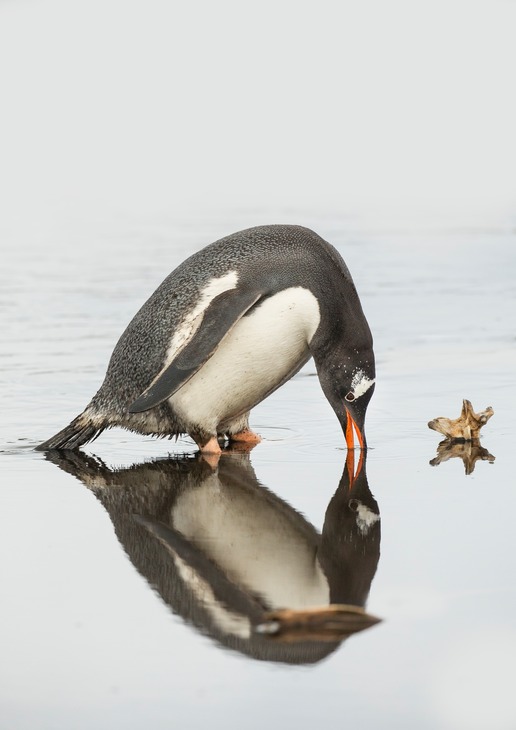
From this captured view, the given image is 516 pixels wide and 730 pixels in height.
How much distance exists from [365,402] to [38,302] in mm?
5445

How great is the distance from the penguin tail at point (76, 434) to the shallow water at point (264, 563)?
13 cm

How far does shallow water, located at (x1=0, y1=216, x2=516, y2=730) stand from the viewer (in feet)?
10.8

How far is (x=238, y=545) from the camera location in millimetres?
4551

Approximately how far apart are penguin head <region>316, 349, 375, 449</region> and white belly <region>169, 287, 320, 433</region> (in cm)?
16

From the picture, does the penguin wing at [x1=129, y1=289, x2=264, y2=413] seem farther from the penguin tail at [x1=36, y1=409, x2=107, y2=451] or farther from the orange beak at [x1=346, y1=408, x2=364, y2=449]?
the orange beak at [x1=346, y1=408, x2=364, y2=449]

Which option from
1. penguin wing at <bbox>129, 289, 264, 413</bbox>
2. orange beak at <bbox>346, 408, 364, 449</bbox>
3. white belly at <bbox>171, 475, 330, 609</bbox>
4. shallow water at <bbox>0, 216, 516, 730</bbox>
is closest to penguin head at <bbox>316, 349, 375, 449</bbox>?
orange beak at <bbox>346, 408, 364, 449</bbox>

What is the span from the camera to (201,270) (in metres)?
6.12

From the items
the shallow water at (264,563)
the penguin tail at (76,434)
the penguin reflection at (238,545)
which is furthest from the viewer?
the penguin tail at (76,434)

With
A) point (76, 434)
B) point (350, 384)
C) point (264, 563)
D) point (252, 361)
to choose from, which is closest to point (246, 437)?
point (252, 361)

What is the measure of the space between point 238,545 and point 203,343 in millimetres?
1500

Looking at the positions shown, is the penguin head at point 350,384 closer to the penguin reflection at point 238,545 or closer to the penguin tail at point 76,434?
the penguin reflection at point 238,545

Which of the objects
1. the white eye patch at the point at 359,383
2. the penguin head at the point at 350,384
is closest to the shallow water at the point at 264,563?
the penguin head at the point at 350,384

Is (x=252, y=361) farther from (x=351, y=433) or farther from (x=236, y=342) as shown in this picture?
(x=351, y=433)

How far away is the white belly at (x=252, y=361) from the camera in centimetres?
593
